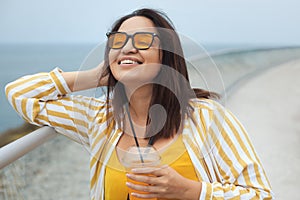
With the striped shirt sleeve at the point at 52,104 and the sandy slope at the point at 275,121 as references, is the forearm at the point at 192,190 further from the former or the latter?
the sandy slope at the point at 275,121

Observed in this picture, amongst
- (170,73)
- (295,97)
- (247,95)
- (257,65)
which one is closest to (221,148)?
(170,73)

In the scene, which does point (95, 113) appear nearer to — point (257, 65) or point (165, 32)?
point (165, 32)

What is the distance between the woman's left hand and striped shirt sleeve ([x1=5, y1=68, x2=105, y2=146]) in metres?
0.27

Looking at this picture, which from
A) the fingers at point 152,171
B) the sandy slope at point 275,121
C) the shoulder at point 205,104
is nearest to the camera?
the fingers at point 152,171

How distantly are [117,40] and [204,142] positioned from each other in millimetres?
281

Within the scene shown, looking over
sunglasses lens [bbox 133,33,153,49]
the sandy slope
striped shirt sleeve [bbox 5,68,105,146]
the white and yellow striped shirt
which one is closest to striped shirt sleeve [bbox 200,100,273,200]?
the white and yellow striped shirt

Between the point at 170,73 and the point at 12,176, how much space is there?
18.4 inches

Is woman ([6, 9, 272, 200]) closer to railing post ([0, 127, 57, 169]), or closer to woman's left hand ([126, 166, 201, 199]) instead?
woman's left hand ([126, 166, 201, 199])

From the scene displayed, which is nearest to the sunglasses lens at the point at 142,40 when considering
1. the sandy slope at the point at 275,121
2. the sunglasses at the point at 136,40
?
the sunglasses at the point at 136,40

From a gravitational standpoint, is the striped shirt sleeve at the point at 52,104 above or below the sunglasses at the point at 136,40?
below

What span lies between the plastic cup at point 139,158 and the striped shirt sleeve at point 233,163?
0.12 meters

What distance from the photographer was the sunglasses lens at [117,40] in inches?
Answer: 37.3

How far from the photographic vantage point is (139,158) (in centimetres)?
94

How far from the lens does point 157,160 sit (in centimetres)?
94
